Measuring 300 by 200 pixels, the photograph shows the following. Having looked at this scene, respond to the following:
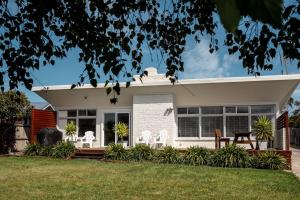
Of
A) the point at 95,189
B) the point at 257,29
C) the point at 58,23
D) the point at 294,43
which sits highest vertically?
the point at 58,23

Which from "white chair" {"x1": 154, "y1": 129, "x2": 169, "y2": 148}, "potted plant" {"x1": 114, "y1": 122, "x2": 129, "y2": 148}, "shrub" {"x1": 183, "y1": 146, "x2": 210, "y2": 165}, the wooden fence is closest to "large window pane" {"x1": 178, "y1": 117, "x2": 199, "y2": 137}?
"white chair" {"x1": 154, "y1": 129, "x2": 169, "y2": 148}

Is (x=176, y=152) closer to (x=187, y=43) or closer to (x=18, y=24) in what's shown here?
(x=187, y=43)

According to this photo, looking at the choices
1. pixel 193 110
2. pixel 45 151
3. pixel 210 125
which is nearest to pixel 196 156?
pixel 210 125

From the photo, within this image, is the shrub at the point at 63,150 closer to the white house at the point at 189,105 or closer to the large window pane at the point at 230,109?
the white house at the point at 189,105

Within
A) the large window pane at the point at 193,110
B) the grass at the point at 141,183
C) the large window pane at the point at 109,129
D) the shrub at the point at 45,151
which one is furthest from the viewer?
the large window pane at the point at 109,129

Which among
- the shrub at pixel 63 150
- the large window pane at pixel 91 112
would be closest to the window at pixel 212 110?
the large window pane at pixel 91 112

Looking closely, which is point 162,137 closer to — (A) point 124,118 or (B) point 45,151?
(A) point 124,118

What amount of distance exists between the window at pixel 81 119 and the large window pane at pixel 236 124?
7.47 m

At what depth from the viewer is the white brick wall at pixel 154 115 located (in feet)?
66.1

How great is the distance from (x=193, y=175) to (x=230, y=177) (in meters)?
1.07

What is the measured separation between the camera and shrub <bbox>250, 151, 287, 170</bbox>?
14258mm

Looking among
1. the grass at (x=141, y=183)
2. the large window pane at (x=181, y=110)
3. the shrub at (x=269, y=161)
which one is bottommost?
the grass at (x=141, y=183)

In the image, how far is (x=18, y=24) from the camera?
16.3 feet

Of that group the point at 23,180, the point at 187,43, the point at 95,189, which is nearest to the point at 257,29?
the point at 187,43
